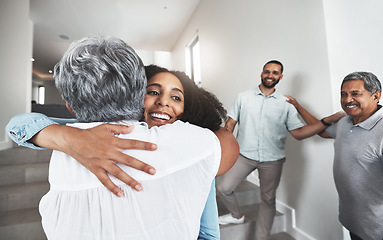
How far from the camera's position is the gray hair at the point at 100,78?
1.50 feet

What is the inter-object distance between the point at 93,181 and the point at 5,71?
422cm

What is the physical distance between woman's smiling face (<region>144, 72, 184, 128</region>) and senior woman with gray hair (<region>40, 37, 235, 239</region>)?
29 centimetres

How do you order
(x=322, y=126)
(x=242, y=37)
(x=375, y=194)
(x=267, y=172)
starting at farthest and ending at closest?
(x=242, y=37) < (x=267, y=172) < (x=322, y=126) < (x=375, y=194)

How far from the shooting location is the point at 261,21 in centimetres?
254

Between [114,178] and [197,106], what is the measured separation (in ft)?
1.72

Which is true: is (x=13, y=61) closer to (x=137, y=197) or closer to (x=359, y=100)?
(x=137, y=197)

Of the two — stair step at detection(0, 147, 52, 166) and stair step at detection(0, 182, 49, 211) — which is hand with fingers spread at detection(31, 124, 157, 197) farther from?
stair step at detection(0, 147, 52, 166)

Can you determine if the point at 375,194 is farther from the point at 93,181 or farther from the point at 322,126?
the point at 93,181

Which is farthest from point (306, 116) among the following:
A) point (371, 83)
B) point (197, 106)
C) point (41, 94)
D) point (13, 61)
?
point (41, 94)

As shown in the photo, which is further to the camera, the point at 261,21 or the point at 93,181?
the point at 261,21

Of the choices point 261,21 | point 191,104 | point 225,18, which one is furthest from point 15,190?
point 225,18

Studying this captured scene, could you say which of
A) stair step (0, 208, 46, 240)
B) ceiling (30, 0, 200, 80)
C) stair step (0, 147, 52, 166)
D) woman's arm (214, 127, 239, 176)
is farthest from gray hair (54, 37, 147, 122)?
ceiling (30, 0, 200, 80)

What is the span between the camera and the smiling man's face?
48.6 inches

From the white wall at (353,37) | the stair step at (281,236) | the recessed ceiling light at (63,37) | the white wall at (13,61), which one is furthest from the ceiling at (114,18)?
the stair step at (281,236)
